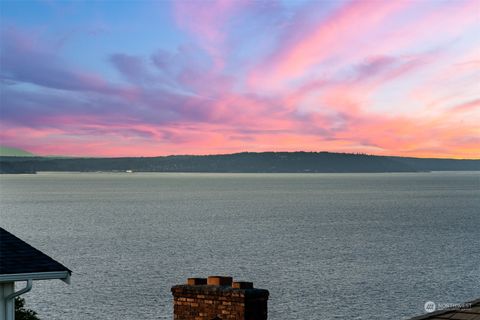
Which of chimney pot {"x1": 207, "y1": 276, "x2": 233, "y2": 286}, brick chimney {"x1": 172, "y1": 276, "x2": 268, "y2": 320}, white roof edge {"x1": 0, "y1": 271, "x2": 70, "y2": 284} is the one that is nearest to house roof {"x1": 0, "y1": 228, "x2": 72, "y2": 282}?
white roof edge {"x1": 0, "y1": 271, "x2": 70, "y2": 284}

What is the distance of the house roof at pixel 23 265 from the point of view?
1071 centimetres

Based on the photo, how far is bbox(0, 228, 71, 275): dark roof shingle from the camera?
35.7ft

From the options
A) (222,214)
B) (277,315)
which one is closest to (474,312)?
(277,315)

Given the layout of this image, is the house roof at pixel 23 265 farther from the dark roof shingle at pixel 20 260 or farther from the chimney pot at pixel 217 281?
the chimney pot at pixel 217 281

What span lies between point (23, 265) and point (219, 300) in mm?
3274

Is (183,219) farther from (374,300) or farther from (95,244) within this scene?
(374,300)

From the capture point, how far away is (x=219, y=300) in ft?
34.1

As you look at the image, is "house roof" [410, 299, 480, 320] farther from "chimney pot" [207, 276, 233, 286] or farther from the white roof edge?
the white roof edge

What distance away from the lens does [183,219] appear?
141375 mm

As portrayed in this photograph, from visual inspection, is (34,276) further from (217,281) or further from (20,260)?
(217,281)

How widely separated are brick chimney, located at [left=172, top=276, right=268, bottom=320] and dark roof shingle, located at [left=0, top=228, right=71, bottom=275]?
6.52 ft

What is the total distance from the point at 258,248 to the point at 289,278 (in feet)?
77.9

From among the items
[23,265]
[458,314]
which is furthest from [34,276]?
[458,314]

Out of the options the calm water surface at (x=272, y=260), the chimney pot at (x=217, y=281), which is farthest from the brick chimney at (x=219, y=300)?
the calm water surface at (x=272, y=260)
